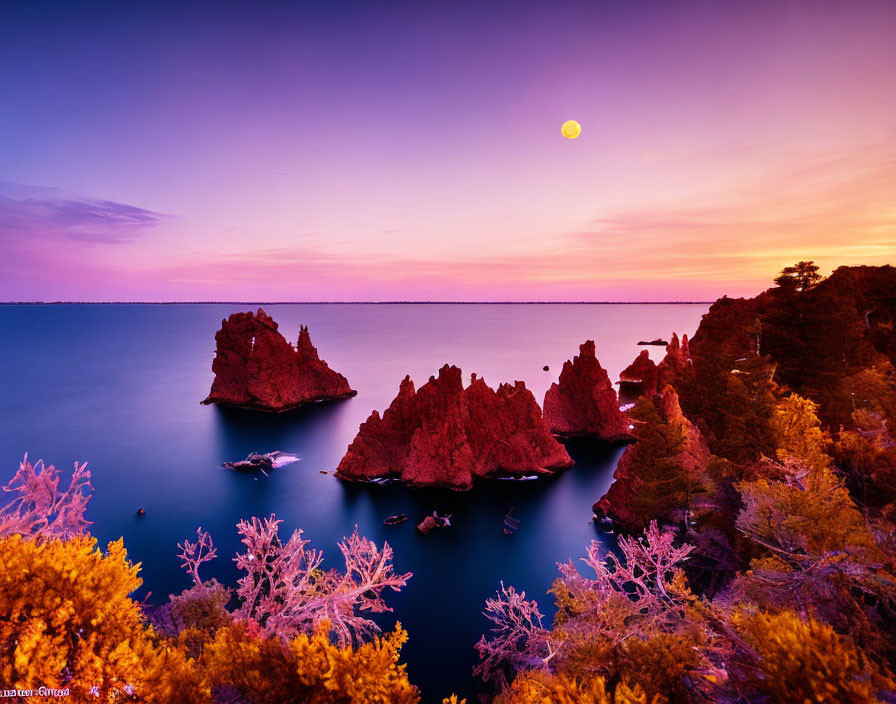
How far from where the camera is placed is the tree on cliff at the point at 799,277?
30.9m

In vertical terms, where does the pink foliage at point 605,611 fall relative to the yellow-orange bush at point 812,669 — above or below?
below

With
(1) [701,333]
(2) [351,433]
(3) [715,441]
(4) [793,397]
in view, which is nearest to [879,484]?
(4) [793,397]

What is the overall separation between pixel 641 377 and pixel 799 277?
50.3 m

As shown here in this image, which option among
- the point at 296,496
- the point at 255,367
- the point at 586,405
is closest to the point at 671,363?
the point at 586,405

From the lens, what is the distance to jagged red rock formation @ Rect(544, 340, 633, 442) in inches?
2074

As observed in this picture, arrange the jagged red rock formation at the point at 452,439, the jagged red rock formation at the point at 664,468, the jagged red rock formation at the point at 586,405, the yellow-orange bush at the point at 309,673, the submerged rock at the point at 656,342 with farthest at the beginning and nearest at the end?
the submerged rock at the point at 656,342 < the jagged red rock formation at the point at 586,405 < the jagged red rock formation at the point at 452,439 < the jagged red rock formation at the point at 664,468 < the yellow-orange bush at the point at 309,673

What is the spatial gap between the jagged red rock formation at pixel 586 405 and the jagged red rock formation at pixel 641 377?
51.3 feet

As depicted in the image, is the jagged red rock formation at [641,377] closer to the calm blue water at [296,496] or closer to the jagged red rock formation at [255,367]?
the calm blue water at [296,496]

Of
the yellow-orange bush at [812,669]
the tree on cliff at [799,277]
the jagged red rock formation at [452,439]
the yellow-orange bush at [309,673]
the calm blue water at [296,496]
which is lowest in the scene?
the calm blue water at [296,496]

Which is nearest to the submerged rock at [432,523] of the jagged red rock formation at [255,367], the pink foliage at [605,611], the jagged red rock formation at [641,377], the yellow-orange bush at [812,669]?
the pink foliage at [605,611]

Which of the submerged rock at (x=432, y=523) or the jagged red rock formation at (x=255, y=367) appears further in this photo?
the jagged red rock formation at (x=255, y=367)

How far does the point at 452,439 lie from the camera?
40.1m

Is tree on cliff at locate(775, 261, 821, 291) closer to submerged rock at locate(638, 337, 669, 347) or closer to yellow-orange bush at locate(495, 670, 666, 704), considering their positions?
yellow-orange bush at locate(495, 670, 666, 704)

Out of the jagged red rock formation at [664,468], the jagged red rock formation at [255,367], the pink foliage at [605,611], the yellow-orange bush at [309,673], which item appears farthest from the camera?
the jagged red rock formation at [255,367]
